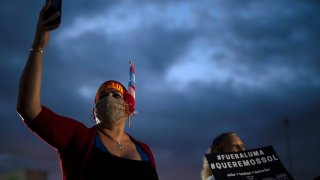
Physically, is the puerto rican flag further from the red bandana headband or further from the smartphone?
the smartphone

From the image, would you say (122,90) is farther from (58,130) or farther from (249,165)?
(249,165)

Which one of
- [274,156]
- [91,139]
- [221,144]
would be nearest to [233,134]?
[221,144]

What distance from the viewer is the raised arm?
101 inches

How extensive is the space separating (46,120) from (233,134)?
116 inches

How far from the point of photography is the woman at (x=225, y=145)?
196 inches

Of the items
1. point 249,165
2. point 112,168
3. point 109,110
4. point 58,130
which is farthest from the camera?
point 249,165

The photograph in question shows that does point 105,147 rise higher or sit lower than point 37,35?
lower

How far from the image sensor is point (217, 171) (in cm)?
401

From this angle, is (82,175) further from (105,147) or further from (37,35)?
(37,35)

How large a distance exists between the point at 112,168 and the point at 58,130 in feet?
1.80

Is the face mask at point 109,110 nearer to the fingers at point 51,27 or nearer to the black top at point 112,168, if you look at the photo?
the black top at point 112,168

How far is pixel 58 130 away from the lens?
2971 millimetres

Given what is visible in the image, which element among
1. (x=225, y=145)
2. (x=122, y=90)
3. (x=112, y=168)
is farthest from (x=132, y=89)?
(x=225, y=145)

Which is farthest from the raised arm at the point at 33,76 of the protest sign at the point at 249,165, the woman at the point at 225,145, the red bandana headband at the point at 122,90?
the woman at the point at 225,145
